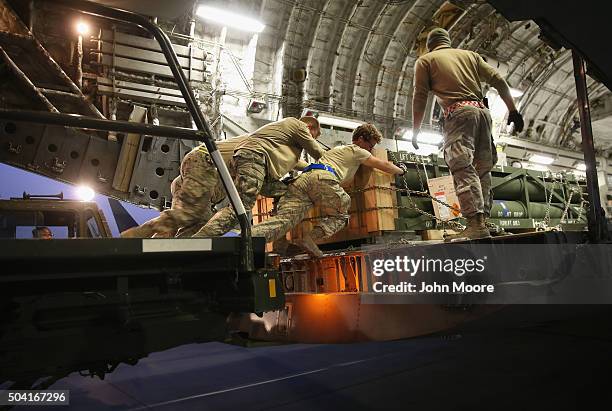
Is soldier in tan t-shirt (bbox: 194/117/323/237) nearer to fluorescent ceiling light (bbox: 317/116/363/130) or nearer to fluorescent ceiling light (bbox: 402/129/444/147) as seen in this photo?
fluorescent ceiling light (bbox: 317/116/363/130)

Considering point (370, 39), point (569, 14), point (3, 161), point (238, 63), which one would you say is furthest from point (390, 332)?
point (370, 39)

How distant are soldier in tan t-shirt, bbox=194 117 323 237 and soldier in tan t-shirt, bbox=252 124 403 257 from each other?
23 centimetres

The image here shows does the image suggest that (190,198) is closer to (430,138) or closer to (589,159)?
(589,159)

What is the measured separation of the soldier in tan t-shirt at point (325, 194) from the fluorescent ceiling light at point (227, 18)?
16.7ft

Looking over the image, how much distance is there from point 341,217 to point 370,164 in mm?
732

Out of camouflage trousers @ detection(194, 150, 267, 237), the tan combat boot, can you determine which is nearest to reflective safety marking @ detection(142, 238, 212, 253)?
camouflage trousers @ detection(194, 150, 267, 237)

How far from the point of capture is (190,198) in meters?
4.36

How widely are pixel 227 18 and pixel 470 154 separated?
6632mm

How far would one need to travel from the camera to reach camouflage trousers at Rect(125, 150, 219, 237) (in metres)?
4.23

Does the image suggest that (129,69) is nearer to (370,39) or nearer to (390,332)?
(390,332)

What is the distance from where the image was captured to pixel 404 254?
382 centimetres

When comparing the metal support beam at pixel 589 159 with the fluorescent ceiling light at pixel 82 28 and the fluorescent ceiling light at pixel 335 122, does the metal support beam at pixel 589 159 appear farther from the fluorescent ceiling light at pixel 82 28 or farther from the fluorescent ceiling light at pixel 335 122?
the fluorescent ceiling light at pixel 335 122

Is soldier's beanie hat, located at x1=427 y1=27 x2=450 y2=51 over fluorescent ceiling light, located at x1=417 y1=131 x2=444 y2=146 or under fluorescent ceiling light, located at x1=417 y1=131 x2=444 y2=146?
under

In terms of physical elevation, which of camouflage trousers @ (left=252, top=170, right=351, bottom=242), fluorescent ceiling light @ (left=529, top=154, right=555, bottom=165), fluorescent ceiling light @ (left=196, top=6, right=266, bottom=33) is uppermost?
fluorescent ceiling light @ (left=196, top=6, right=266, bottom=33)
